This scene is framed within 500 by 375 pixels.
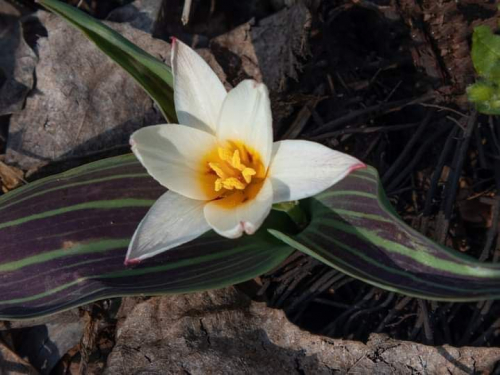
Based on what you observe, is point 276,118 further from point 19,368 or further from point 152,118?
point 19,368

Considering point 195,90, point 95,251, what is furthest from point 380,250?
point 95,251

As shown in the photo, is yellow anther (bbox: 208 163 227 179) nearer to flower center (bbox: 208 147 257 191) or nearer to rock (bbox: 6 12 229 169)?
flower center (bbox: 208 147 257 191)

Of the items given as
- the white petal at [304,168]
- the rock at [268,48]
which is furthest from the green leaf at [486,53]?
the white petal at [304,168]

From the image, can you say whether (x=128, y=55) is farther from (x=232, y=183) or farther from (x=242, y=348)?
(x=242, y=348)

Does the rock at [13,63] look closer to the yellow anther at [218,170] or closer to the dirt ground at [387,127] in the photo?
the dirt ground at [387,127]

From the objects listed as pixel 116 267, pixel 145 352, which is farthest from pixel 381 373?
pixel 116 267

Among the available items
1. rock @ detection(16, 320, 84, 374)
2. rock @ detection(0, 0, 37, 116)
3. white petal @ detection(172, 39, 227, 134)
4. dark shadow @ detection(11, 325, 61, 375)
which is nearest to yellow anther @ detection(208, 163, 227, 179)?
white petal @ detection(172, 39, 227, 134)
